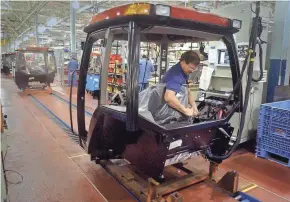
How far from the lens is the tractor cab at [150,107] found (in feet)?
6.93

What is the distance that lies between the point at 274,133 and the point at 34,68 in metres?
10.9

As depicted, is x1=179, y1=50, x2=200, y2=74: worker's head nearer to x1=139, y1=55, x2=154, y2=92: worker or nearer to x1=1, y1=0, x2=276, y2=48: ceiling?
x1=139, y1=55, x2=154, y2=92: worker

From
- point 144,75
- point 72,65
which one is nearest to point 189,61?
point 144,75

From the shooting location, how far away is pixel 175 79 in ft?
8.66

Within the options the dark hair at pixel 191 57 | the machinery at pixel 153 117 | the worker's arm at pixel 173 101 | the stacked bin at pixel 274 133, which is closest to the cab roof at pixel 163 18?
the machinery at pixel 153 117

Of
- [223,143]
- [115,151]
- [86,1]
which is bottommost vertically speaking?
[115,151]

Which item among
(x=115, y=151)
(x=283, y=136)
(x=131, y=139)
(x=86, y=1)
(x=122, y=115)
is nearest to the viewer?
(x=122, y=115)

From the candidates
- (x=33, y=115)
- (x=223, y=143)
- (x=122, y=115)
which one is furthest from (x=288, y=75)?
(x=33, y=115)

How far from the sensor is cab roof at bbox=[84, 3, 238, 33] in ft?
6.59

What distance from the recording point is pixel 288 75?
485cm

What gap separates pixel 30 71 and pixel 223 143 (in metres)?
10.7

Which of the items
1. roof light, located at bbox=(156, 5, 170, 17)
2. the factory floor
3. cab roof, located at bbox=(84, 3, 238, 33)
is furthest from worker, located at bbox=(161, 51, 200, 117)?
the factory floor

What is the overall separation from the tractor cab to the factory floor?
46cm

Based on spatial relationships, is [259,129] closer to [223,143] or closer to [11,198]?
[223,143]
